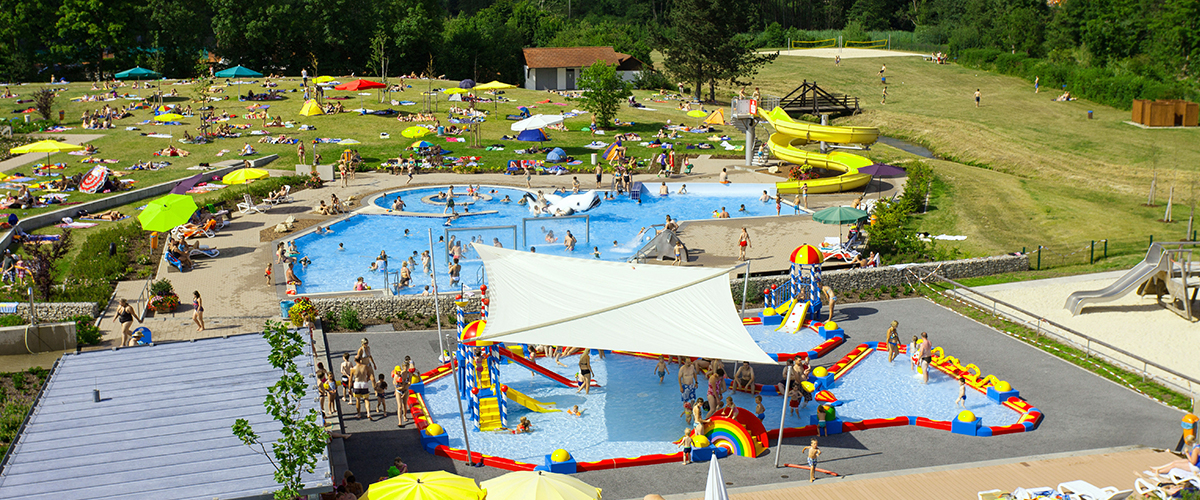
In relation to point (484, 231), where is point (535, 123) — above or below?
above

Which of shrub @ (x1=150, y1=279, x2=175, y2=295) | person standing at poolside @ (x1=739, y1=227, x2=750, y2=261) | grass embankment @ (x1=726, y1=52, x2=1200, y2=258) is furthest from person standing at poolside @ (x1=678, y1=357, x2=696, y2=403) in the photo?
grass embankment @ (x1=726, y1=52, x2=1200, y2=258)

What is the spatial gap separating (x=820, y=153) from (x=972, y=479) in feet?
92.9

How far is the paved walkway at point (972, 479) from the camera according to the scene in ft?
50.6

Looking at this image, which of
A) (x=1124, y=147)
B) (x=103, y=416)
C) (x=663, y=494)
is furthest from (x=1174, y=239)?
(x=103, y=416)

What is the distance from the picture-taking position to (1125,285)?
2430cm

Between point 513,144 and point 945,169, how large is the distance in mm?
22425

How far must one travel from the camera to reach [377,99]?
62312mm

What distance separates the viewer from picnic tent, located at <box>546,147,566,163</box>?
4588cm

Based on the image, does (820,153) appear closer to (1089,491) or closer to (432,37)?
(1089,491)

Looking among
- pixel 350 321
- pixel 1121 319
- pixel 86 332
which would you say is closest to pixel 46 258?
pixel 86 332

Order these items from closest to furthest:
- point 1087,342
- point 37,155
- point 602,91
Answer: point 1087,342 → point 37,155 → point 602,91

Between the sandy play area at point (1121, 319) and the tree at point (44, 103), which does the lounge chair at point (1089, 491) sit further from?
the tree at point (44, 103)

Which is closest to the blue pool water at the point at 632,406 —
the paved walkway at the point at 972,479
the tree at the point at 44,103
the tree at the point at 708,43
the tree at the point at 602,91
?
the paved walkway at the point at 972,479

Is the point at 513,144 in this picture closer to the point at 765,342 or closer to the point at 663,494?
the point at 765,342
